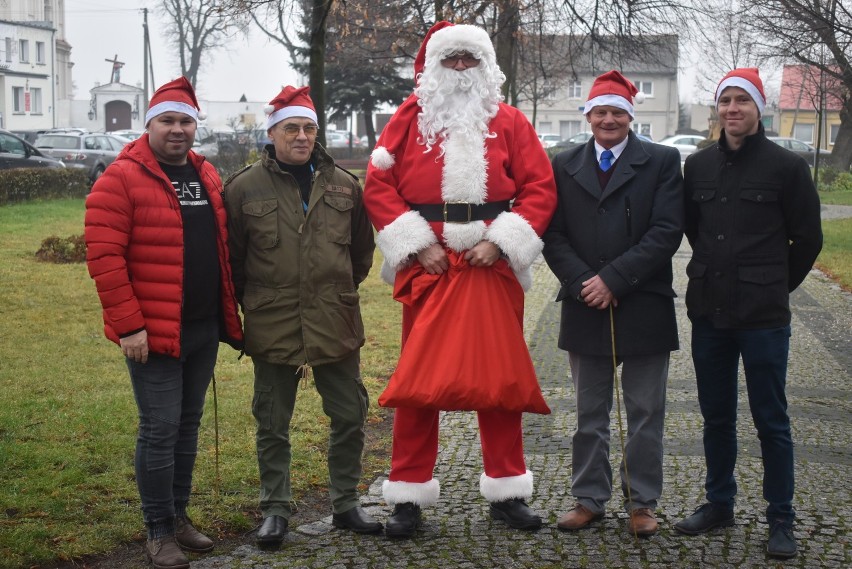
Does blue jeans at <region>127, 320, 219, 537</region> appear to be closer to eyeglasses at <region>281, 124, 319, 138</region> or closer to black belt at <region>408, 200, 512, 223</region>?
eyeglasses at <region>281, 124, 319, 138</region>

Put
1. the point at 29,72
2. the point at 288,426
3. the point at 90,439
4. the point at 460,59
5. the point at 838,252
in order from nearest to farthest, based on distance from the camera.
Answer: the point at 288,426, the point at 460,59, the point at 90,439, the point at 838,252, the point at 29,72

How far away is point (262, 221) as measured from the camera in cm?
450

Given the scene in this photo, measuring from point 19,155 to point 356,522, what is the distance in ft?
73.8

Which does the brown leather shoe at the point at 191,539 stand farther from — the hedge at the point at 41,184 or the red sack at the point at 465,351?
the hedge at the point at 41,184

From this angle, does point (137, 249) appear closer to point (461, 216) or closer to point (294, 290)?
point (294, 290)

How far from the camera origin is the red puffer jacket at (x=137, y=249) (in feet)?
13.3

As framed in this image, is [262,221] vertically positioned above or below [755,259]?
above

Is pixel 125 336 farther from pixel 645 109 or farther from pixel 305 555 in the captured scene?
pixel 645 109

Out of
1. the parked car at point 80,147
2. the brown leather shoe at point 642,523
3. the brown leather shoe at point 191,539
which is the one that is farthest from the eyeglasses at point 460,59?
the parked car at point 80,147

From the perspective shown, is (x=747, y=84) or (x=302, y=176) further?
(x=302, y=176)

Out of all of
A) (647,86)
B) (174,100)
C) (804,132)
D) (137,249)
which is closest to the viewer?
(137,249)

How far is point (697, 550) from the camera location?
438 cm

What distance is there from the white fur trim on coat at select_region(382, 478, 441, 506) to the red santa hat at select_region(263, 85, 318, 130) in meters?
1.70

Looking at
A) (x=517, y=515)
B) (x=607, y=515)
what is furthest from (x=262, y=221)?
(x=607, y=515)
